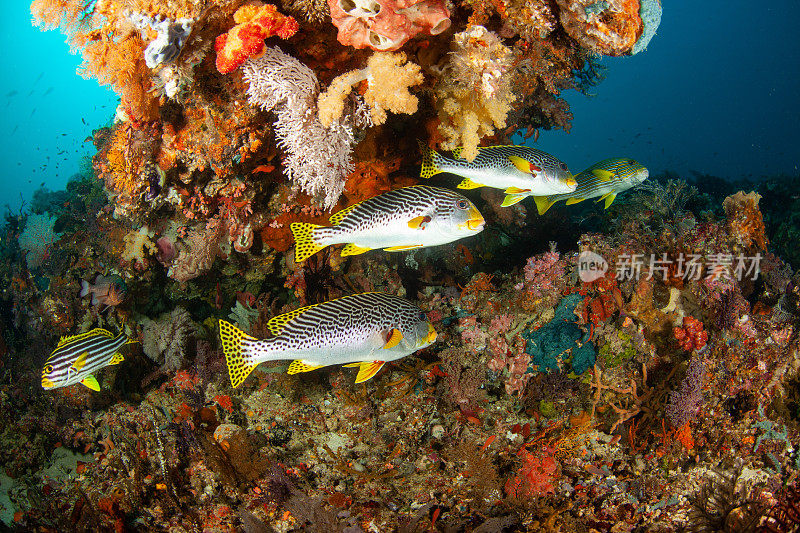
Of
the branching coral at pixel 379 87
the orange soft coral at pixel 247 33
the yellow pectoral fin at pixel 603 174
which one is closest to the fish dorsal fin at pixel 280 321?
the branching coral at pixel 379 87

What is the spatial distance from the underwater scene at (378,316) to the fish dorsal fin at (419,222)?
2 centimetres

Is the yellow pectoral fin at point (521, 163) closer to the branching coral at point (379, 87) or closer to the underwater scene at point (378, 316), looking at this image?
the underwater scene at point (378, 316)

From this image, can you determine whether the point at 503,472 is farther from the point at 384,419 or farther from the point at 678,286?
the point at 678,286

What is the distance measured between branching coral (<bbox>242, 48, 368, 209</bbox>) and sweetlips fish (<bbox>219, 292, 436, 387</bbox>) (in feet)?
3.93

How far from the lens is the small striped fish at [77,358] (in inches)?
150

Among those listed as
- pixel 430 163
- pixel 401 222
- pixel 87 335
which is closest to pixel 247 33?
pixel 401 222

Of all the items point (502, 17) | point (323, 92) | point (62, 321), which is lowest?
point (62, 321)

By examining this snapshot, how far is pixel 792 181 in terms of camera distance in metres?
15.4

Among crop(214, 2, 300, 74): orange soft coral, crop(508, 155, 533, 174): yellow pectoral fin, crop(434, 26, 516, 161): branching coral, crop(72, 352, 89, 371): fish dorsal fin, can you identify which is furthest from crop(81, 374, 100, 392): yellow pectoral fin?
crop(508, 155, 533, 174): yellow pectoral fin

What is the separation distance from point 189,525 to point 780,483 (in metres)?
5.86

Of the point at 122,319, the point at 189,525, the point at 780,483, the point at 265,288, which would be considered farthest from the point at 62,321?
the point at 780,483

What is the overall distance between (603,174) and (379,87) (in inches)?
125

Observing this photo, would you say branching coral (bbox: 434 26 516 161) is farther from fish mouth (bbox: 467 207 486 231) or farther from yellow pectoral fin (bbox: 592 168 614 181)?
yellow pectoral fin (bbox: 592 168 614 181)

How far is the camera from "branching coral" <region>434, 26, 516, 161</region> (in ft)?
9.50
